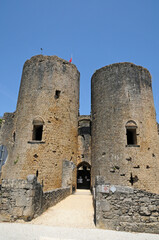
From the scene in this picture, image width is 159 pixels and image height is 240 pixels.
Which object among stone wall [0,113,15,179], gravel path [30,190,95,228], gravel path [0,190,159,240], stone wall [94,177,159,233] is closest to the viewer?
gravel path [0,190,159,240]

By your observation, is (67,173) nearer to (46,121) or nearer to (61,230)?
(46,121)

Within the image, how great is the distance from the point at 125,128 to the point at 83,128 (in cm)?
376

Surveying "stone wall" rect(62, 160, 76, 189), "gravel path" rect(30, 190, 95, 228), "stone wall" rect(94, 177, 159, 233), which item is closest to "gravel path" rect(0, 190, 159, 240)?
"gravel path" rect(30, 190, 95, 228)

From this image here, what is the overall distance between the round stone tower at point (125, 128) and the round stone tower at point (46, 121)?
189 centimetres

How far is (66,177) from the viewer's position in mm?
10711

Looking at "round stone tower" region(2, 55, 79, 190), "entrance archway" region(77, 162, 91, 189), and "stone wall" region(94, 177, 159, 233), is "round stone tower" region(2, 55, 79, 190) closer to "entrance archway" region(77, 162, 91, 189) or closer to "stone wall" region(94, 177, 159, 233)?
"entrance archway" region(77, 162, 91, 189)

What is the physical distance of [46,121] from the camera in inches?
450

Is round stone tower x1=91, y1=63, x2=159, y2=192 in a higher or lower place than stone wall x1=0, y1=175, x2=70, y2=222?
higher

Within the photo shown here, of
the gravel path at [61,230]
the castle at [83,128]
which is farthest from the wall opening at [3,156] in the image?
the castle at [83,128]

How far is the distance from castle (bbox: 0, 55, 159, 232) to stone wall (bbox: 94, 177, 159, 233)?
5272mm

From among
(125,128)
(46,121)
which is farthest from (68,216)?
(125,128)

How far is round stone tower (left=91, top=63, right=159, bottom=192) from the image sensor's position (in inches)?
405

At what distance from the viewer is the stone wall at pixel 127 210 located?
4805mm

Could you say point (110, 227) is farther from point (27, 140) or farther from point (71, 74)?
point (71, 74)
